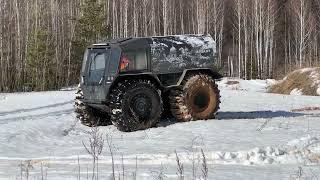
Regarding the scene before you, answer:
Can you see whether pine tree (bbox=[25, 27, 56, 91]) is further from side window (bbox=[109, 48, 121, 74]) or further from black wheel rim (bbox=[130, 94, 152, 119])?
black wheel rim (bbox=[130, 94, 152, 119])

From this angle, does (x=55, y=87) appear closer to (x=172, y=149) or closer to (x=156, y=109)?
(x=156, y=109)

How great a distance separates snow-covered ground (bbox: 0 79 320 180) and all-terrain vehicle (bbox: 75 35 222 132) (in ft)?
1.50

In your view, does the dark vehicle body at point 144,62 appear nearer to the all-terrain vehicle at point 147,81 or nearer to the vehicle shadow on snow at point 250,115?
the all-terrain vehicle at point 147,81

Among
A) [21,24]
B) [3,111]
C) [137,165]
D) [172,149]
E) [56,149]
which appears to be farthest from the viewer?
[21,24]

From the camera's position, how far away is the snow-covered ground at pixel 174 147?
22.5 ft

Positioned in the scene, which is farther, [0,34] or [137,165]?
[0,34]

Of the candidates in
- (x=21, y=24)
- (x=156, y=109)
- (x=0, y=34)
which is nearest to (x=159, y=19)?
(x=21, y=24)

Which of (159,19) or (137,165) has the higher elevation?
(159,19)

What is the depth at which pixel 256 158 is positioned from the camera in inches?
296

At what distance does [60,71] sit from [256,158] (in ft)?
128

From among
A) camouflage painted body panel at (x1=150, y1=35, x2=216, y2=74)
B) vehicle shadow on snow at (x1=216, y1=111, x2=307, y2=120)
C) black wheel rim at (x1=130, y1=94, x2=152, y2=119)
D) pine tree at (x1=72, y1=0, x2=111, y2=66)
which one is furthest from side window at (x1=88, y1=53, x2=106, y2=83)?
pine tree at (x1=72, y1=0, x2=111, y2=66)

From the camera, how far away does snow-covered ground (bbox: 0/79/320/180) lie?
6855 millimetres

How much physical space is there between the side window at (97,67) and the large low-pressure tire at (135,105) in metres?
0.66

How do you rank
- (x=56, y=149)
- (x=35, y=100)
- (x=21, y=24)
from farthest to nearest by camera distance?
(x=21, y=24) < (x=35, y=100) < (x=56, y=149)
